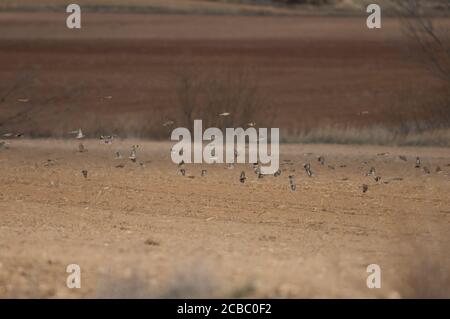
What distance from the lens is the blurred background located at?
2186 centimetres

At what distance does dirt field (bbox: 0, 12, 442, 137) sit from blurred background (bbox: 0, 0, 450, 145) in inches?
2.7

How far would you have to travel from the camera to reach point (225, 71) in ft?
86.6

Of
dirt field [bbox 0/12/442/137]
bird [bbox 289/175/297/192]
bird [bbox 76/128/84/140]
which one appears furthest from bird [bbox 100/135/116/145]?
bird [bbox 289/175/297/192]

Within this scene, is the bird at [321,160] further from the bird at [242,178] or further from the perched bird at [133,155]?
the perched bird at [133,155]

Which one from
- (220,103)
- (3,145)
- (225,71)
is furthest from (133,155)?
(225,71)

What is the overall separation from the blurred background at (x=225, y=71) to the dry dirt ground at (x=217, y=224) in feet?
9.99

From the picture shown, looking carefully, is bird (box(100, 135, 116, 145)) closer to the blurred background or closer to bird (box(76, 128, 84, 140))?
bird (box(76, 128, 84, 140))

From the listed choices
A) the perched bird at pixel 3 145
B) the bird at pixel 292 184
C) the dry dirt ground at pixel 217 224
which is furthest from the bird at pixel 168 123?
the bird at pixel 292 184

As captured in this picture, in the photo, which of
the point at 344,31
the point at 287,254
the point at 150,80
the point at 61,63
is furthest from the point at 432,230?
the point at 344,31

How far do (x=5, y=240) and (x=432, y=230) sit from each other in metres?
4.61

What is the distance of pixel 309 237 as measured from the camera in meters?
11.4

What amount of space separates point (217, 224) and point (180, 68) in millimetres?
21311

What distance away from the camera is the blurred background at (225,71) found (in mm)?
21859
